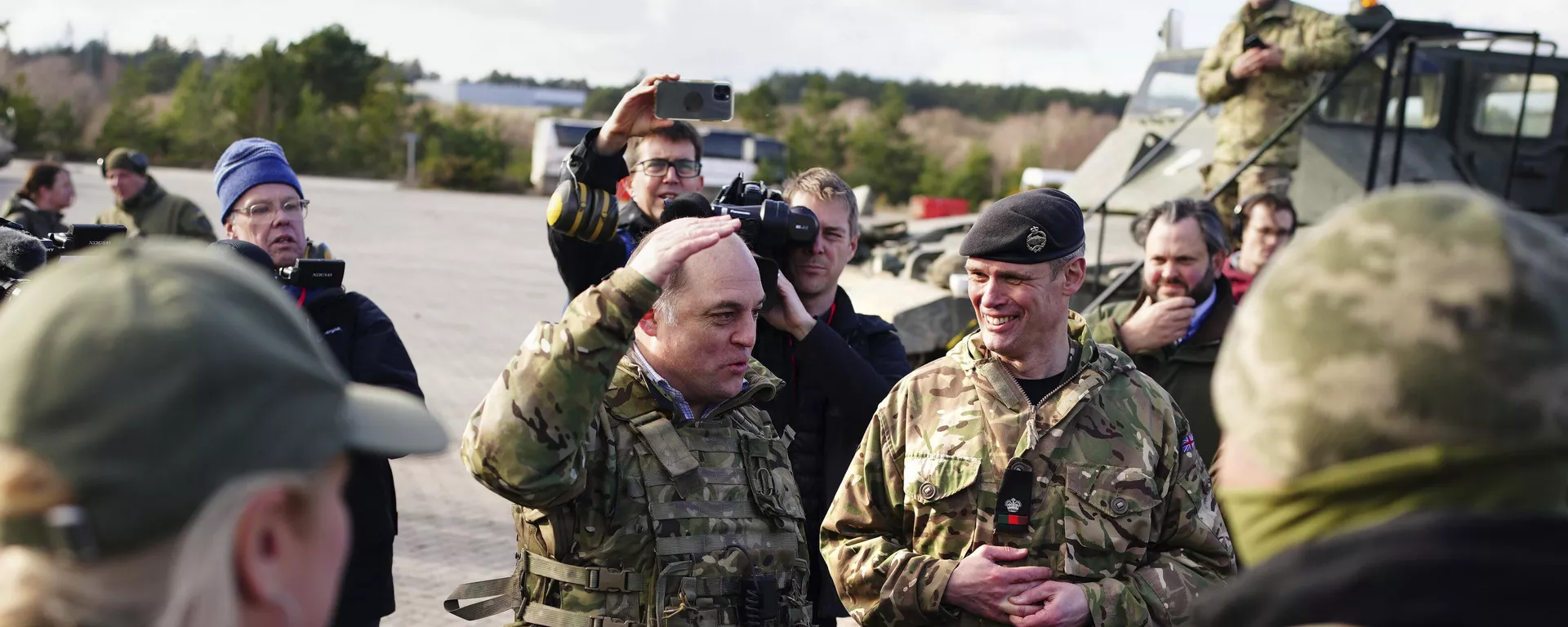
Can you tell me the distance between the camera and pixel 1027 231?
3242 mm

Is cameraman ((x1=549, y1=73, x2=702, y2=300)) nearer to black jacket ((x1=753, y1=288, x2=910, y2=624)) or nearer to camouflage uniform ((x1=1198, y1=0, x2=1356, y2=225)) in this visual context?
black jacket ((x1=753, y1=288, x2=910, y2=624))

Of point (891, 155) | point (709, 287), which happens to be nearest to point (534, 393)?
point (709, 287)

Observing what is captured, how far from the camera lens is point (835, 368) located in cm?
391

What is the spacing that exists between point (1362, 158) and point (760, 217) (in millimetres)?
5793

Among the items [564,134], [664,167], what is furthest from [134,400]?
[564,134]

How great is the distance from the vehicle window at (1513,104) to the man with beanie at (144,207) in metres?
8.09

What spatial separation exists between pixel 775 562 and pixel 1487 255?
1919 mm

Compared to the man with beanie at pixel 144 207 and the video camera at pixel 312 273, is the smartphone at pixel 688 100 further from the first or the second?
the man with beanie at pixel 144 207

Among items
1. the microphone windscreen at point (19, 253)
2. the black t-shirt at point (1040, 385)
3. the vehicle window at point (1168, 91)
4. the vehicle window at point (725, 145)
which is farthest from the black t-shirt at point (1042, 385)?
the vehicle window at point (725, 145)

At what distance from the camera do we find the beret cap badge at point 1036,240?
3.23m

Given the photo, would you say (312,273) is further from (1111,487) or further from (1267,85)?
(1267,85)

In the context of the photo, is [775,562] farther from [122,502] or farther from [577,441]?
[122,502]

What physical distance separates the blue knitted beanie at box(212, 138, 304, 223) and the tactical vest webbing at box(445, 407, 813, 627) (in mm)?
1690

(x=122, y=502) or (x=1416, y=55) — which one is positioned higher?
(x=1416, y=55)
